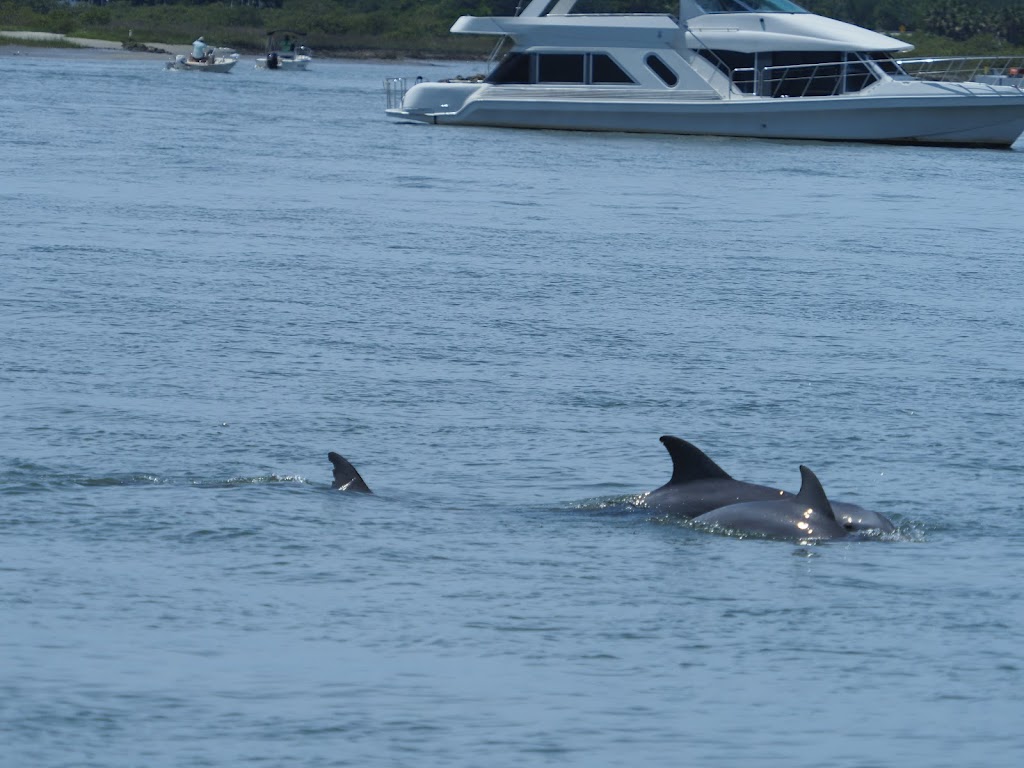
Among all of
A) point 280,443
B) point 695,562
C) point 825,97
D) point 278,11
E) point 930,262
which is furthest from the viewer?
point 278,11

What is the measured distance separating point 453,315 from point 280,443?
5843 millimetres

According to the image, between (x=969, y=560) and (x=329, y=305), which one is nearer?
(x=969, y=560)

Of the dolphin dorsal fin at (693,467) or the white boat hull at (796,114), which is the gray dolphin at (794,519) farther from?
the white boat hull at (796,114)

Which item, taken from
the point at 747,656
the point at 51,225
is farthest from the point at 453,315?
the point at 747,656

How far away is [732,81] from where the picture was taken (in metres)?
45.2

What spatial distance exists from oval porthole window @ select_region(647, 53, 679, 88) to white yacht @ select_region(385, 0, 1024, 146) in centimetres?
2

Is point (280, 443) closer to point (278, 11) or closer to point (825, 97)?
point (825, 97)

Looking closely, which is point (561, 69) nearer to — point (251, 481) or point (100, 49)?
point (251, 481)

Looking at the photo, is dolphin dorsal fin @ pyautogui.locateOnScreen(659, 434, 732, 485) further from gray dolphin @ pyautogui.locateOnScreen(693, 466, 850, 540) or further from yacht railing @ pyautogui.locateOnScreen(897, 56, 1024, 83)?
yacht railing @ pyautogui.locateOnScreen(897, 56, 1024, 83)

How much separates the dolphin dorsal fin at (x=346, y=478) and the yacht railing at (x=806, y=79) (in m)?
33.0

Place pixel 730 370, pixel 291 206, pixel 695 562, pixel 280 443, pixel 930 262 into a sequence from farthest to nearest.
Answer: pixel 291 206 → pixel 930 262 → pixel 730 370 → pixel 280 443 → pixel 695 562

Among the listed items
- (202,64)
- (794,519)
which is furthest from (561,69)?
(202,64)

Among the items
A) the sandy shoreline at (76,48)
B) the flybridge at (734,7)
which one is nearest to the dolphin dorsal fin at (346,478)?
the flybridge at (734,7)

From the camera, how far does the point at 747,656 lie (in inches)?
347
